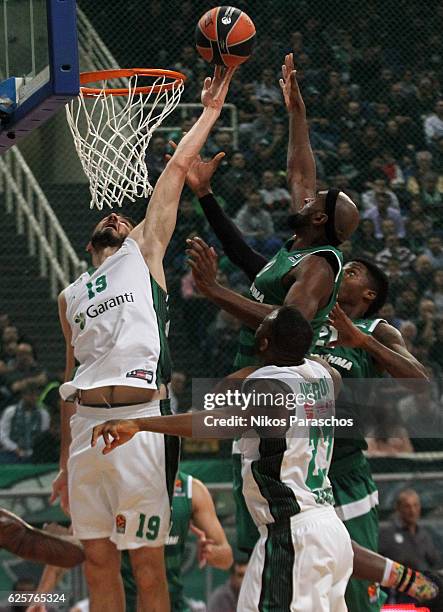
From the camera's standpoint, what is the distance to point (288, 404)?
4176 millimetres

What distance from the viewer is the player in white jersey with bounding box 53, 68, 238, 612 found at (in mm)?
4547

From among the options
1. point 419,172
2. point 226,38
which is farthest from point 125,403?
point 419,172

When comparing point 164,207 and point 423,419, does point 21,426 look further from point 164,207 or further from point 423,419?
point 164,207

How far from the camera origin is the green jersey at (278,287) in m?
4.95

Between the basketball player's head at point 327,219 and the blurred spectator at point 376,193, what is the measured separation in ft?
14.5

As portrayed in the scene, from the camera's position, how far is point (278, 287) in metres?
5.09

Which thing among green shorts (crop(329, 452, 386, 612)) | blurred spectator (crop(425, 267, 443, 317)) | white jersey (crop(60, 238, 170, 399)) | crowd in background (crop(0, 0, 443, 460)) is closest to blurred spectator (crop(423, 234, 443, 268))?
crowd in background (crop(0, 0, 443, 460))

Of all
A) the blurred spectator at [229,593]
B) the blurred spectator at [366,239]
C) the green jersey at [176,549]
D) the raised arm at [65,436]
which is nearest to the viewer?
the raised arm at [65,436]

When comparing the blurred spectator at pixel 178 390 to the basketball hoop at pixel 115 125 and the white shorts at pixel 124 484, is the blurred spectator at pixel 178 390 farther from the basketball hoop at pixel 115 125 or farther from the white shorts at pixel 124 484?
the white shorts at pixel 124 484

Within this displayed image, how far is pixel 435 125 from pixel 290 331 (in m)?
5.87

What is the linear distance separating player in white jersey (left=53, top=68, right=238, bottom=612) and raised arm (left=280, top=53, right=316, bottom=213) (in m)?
1.06

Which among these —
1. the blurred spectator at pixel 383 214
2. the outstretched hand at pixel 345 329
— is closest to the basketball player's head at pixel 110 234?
the outstretched hand at pixel 345 329

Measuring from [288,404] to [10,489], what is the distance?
3753mm

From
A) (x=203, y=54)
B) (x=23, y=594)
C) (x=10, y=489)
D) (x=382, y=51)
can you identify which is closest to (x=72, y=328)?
(x=203, y=54)
